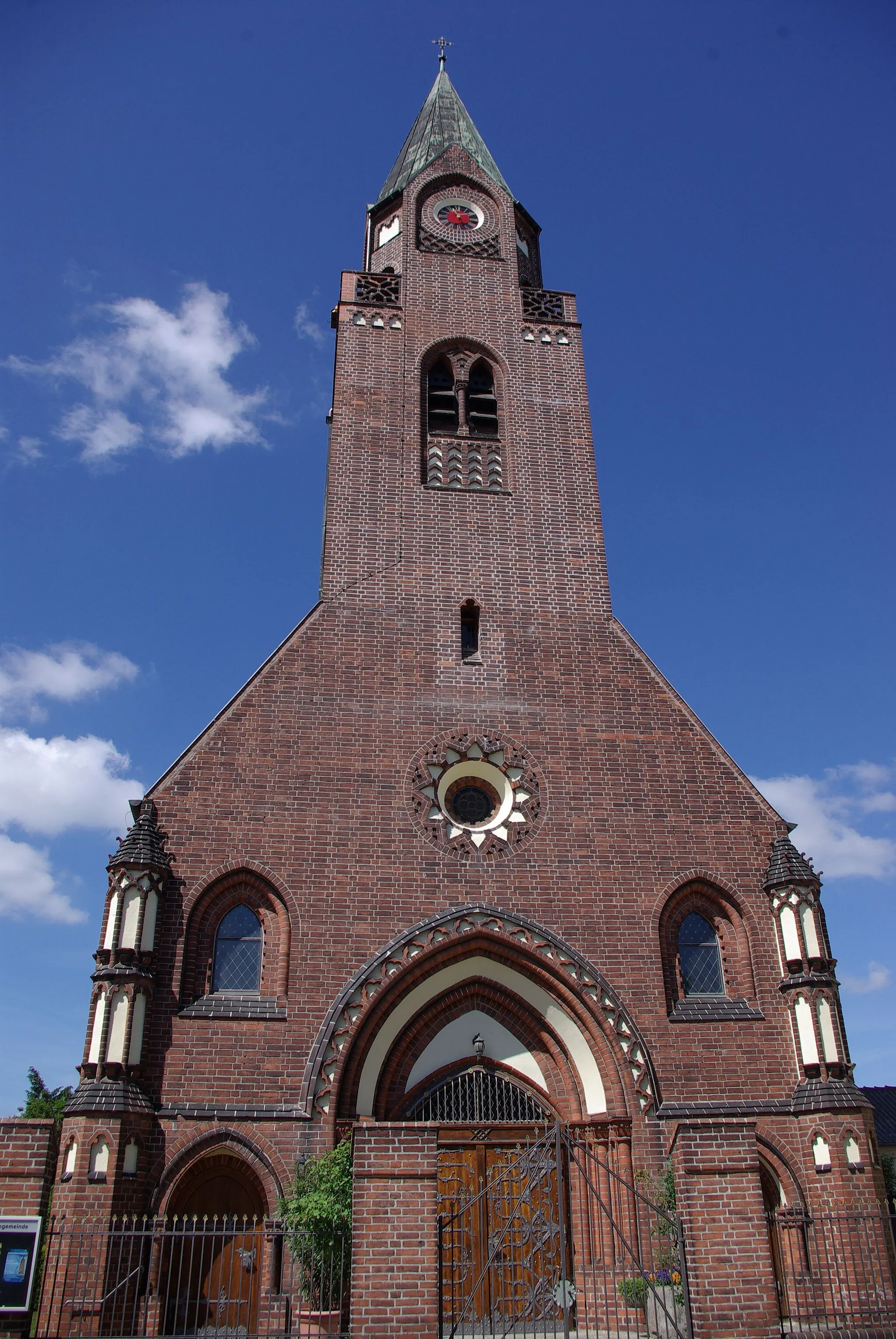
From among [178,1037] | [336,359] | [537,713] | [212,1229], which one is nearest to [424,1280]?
[212,1229]

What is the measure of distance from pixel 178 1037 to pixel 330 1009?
198cm

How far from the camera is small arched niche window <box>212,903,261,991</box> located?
14500mm

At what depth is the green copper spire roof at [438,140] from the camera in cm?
2470

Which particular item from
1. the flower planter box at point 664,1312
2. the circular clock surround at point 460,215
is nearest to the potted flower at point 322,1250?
the flower planter box at point 664,1312

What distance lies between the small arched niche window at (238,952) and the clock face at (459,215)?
15863mm

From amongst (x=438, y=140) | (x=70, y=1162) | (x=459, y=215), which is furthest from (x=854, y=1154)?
(x=438, y=140)

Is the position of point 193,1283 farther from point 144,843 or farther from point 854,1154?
point 854,1154

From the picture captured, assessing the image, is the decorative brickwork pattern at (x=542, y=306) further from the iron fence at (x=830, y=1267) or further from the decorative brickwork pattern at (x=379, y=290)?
the iron fence at (x=830, y=1267)

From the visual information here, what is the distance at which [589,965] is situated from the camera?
581 inches

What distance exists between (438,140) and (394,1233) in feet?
80.1

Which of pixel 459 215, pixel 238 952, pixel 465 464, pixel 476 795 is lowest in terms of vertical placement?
pixel 238 952

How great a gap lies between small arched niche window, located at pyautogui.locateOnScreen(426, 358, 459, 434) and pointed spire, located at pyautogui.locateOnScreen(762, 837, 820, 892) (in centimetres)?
983

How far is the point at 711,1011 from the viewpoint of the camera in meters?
14.9

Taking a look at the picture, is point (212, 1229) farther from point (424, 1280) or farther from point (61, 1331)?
point (424, 1280)
